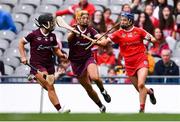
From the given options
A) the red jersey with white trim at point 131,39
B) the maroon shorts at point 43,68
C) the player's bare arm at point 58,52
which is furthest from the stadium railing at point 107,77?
the player's bare arm at point 58,52

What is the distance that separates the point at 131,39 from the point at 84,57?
0.98 metres

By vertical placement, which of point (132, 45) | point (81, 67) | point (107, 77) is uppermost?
point (132, 45)

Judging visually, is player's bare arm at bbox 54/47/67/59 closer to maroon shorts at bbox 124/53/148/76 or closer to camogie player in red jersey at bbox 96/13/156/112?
camogie player in red jersey at bbox 96/13/156/112

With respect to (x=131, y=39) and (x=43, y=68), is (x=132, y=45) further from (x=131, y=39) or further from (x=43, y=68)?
(x=43, y=68)

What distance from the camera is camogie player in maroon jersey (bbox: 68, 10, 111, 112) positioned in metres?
19.1

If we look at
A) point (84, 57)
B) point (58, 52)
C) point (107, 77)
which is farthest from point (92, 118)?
point (107, 77)

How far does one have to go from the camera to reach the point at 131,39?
18812mm

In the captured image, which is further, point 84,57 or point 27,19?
point 27,19

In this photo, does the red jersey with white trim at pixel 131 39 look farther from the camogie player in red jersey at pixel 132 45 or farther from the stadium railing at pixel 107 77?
the stadium railing at pixel 107 77

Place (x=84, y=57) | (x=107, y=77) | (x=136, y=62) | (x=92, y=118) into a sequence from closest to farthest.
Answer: (x=92, y=118)
(x=136, y=62)
(x=84, y=57)
(x=107, y=77)

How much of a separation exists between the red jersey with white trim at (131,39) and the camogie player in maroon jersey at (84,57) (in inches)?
19.4

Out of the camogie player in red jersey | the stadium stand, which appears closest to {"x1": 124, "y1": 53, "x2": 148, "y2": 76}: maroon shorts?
the camogie player in red jersey

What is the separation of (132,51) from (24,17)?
6845mm

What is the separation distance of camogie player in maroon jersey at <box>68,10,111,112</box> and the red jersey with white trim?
49 cm
